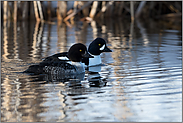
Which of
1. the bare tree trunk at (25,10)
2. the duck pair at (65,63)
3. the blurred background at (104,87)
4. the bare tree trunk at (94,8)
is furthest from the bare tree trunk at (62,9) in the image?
the duck pair at (65,63)

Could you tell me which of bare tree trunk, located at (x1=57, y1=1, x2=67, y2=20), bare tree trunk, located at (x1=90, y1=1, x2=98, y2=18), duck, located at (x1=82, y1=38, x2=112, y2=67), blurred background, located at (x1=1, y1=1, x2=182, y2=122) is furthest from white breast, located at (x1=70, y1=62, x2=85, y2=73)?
bare tree trunk, located at (x1=90, y1=1, x2=98, y2=18)

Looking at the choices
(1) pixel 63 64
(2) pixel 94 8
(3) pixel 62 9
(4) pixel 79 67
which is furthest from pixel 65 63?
(2) pixel 94 8

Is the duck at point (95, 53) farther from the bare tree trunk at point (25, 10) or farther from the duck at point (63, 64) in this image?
the bare tree trunk at point (25, 10)

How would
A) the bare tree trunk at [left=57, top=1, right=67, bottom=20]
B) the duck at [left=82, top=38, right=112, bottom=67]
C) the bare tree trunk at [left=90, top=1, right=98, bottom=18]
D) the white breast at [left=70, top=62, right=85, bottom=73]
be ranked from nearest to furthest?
the white breast at [left=70, top=62, right=85, bottom=73]
the duck at [left=82, top=38, right=112, bottom=67]
the bare tree trunk at [left=57, top=1, right=67, bottom=20]
the bare tree trunk at [left=90, top=1, right=98, bottom=18]

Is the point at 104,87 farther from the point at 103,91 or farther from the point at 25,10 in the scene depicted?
the point at 25,10

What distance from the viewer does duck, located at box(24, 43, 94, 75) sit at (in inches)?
272

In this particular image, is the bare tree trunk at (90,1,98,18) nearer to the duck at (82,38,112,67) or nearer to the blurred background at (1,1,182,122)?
the blurred background at (1,1,182,122)

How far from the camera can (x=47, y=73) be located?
22.8ft

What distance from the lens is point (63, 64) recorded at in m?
7.02

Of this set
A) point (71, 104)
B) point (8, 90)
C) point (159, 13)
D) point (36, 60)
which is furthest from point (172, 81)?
point (159, 13)

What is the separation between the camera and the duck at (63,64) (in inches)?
272

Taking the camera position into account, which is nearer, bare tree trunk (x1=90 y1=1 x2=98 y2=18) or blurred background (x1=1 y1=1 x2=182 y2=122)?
blurred background (x1=1 y1=1 x2=182 y2=122)

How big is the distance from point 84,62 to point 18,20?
13.3 meters

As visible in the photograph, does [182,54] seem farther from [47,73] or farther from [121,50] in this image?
[47,73]
